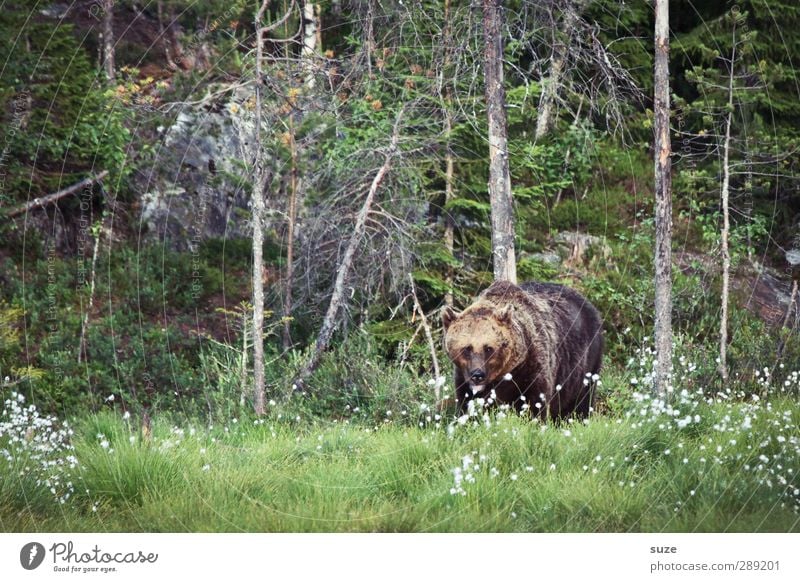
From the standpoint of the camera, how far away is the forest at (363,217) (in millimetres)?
7109

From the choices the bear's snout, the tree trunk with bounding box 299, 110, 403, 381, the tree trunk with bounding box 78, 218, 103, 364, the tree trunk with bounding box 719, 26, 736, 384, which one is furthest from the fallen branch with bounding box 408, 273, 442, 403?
the tree trunk with bounding box 78, 218, 103, 364

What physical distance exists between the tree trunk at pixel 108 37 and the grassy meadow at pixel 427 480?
3586 millimetres

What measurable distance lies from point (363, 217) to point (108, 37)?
10.1ft

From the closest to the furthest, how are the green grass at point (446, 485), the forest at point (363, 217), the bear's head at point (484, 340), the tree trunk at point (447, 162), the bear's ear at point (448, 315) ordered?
the green grass at point (446, 485) < the forest at point (363, 217) < the bear's head at point (484, 340) < the bear's ear at point (448, 315) < the tree trunk at point (447, 162)

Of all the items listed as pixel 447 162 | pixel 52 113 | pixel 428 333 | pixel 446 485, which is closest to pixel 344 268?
pixel 428 333

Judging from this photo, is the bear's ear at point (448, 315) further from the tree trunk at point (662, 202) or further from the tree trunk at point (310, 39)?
the tree trunk at point (310, 39)

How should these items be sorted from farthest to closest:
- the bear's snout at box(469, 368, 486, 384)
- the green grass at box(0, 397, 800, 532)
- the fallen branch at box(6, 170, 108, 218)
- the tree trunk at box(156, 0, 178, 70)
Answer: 1. the tree trunk at box(156, 0, 178, 70)
2. the fallen branch at box(6, 170, 108, 218)
3. the bear's snout at box(469, 368, 486, 384)
4. the green grass at box(0, 397, 800, 532)

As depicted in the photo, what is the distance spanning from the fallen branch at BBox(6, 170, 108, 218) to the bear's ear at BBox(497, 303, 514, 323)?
405cm

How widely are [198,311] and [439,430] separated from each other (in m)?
3.15

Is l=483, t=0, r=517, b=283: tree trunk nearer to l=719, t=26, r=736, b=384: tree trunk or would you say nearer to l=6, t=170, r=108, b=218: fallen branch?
l=719, t=26, r=736, b=384: tree trunk

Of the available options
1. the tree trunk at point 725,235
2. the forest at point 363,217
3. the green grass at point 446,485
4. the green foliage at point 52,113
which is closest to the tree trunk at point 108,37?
the forest at point 363,217

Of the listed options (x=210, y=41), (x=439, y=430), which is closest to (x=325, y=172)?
(x=210, y=41)

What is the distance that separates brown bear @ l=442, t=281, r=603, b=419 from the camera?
7.69 m
